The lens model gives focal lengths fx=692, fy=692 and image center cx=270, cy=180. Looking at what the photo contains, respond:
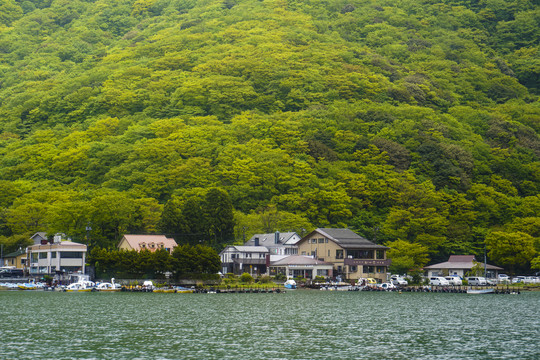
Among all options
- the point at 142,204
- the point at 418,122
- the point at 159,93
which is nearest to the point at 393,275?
the point at 142,204

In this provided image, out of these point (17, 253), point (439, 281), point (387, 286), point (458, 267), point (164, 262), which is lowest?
point (387, 286)

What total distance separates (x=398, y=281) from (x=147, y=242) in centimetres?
3393

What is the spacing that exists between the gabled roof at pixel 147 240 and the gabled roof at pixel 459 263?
37.5 metres

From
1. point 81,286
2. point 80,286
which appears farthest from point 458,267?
point 80,286

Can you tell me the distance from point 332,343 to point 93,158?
11270 cm

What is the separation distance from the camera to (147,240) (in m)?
94.8

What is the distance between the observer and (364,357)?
32.4 metres

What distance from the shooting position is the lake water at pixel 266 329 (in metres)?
33.5

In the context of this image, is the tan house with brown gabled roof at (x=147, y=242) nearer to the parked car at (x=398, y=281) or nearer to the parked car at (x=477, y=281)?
the parked car at (x=398, y=281)

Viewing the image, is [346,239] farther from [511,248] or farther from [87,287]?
[87,287]

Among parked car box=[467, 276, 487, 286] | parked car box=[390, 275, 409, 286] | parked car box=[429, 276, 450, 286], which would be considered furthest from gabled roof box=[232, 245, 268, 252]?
parked car box=[467, 276, 487, 286]

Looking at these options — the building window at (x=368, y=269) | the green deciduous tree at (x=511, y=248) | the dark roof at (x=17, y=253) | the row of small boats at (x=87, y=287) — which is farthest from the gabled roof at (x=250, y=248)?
the green deciduous tree at (x=511, y=248)

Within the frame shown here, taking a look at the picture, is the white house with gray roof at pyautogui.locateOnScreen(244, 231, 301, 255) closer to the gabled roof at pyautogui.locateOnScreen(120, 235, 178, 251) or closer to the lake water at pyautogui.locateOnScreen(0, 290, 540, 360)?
the gabled roof at pyautogui.locateOnScreen(120, 235, 178, 251)

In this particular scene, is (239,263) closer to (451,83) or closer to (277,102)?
(277,102)
